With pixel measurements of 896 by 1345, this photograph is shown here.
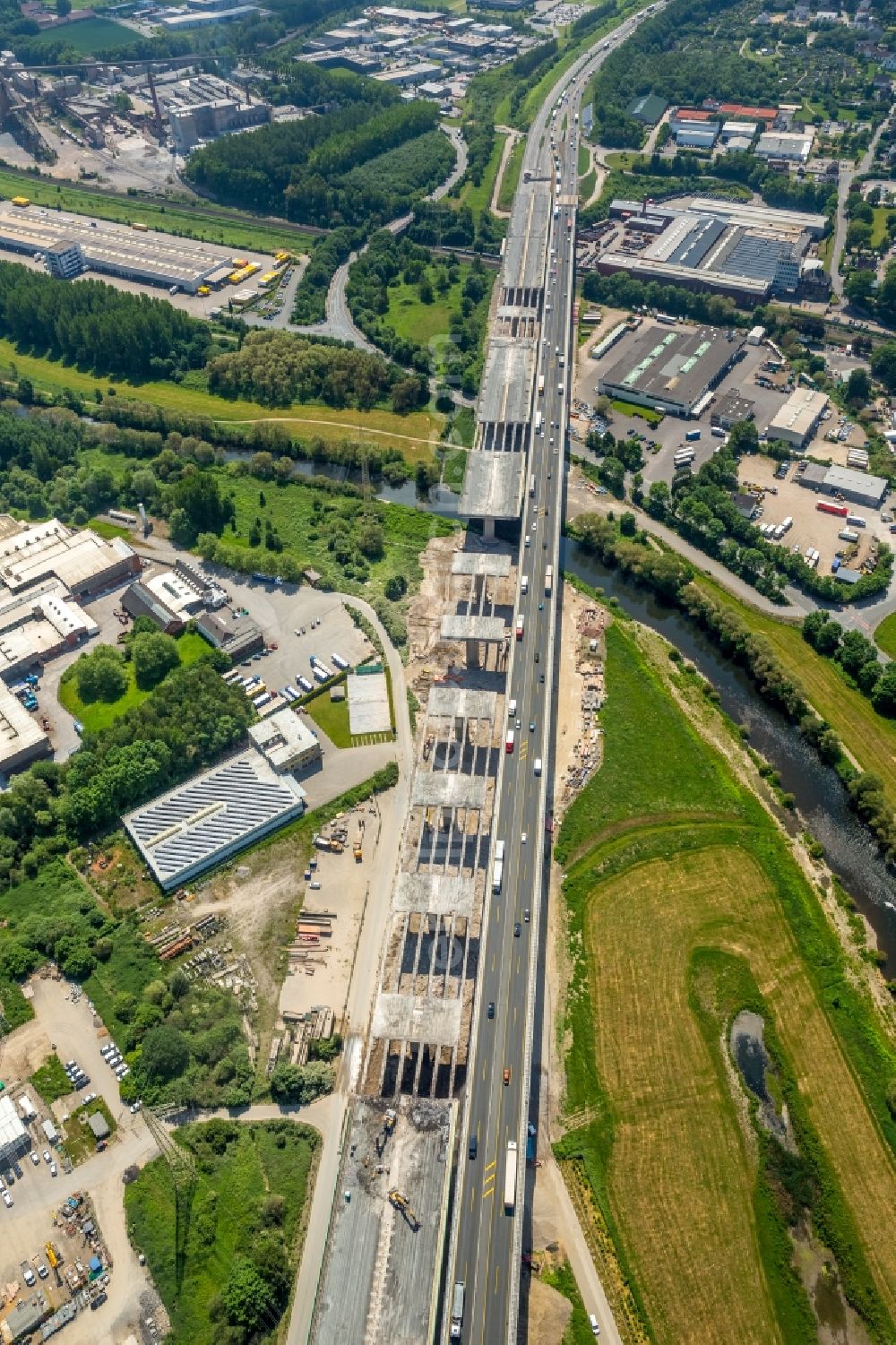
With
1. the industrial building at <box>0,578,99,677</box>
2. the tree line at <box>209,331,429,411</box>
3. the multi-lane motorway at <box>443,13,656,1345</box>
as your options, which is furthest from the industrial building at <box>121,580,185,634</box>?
the tree line at <box>209,331,429,411</box>

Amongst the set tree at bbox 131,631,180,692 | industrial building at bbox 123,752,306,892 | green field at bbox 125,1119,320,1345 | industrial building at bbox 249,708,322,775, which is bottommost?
green field at bbox 125,1119,320,1345

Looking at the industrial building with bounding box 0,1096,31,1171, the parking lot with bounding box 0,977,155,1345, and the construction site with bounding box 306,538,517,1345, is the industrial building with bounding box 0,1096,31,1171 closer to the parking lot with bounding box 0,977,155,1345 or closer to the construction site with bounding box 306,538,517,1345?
the parking lot with bounding box 0,977,155,1345

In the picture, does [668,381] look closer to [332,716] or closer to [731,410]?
[731,410]

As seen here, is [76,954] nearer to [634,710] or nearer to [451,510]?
[634,710]

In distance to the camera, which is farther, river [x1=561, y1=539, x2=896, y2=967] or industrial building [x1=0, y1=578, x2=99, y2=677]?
industrial building [x1=0, y1=578, x2=99, y2=677]

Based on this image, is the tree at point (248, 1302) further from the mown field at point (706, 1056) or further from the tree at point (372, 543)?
the tree at point (372, 543)
